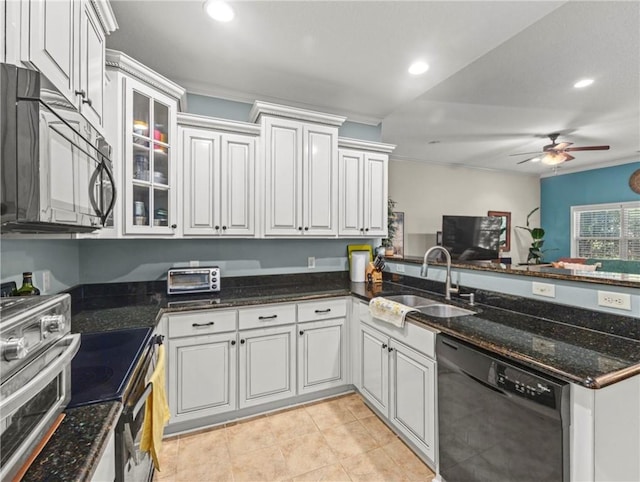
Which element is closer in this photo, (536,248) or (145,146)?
(145,146)

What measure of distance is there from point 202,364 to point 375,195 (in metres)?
2.12

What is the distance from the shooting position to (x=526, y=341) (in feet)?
4.50

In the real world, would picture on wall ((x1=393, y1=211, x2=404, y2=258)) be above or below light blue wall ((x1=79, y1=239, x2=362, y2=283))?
above

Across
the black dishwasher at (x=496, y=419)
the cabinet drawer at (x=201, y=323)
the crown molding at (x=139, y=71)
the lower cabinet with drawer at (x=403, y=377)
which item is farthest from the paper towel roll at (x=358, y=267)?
the crown molding at (x=139, y=71)

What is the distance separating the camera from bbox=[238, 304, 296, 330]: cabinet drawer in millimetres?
2197

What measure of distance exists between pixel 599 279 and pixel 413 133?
3020 millimetres

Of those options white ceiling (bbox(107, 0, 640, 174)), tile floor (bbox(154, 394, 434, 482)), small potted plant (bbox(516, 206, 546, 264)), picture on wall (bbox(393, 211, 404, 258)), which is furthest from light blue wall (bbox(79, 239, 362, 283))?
small potted plant (bbox(516, 206, 546, 264))

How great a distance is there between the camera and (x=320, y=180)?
107 inches

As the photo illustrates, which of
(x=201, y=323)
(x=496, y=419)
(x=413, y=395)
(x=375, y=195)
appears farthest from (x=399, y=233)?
(x=496, y=419)

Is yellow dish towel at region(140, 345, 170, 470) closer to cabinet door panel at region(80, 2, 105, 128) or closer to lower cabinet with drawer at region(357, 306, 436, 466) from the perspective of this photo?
cabinet door panel at region(80, 2, 105, 128)

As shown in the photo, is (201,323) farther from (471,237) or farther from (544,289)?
(471,237)

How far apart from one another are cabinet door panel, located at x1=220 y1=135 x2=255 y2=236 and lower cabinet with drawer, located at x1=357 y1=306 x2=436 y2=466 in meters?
1.23

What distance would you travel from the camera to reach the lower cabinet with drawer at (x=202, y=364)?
6.64 ft

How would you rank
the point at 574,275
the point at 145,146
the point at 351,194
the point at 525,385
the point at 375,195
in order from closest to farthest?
the point at 525,385 → the point at 574,275 → the point at 145,146 → the point at 351,194 → the point at 375,195
